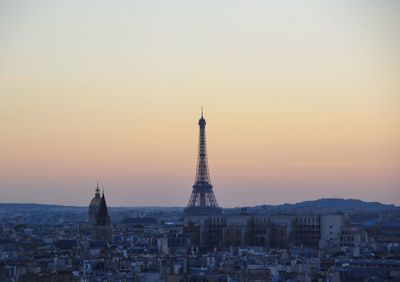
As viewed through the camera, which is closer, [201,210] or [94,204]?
[94,204]

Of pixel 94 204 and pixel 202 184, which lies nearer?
pixel 94 204

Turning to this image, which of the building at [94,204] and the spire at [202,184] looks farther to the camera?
the spire at [202,184]

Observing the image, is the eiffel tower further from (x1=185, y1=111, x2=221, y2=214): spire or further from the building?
the building

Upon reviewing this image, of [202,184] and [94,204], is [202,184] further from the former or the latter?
[94,204]

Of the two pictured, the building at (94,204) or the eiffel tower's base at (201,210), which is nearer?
the building at (94,204)

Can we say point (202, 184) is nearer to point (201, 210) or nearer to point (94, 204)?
point (201, 210)

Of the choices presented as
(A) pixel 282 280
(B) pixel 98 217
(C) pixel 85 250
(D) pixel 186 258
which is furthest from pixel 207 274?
(B) pixel 98 217

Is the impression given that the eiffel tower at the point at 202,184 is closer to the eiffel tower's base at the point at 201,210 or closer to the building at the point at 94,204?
the eiffel tower's base at the point at 201,210

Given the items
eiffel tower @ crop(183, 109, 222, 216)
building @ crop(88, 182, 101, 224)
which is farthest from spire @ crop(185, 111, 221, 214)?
building @ crop(88, 182, 101, 224)

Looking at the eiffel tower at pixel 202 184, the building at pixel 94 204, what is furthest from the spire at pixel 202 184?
the building at pixel 94 204

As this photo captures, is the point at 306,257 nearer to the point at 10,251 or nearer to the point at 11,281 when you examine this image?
the point at 10,251

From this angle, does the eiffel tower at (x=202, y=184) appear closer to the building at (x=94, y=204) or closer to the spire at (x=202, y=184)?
the spire at (x=202, y=184)

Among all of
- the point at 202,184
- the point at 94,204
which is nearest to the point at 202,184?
the point at 202,184
